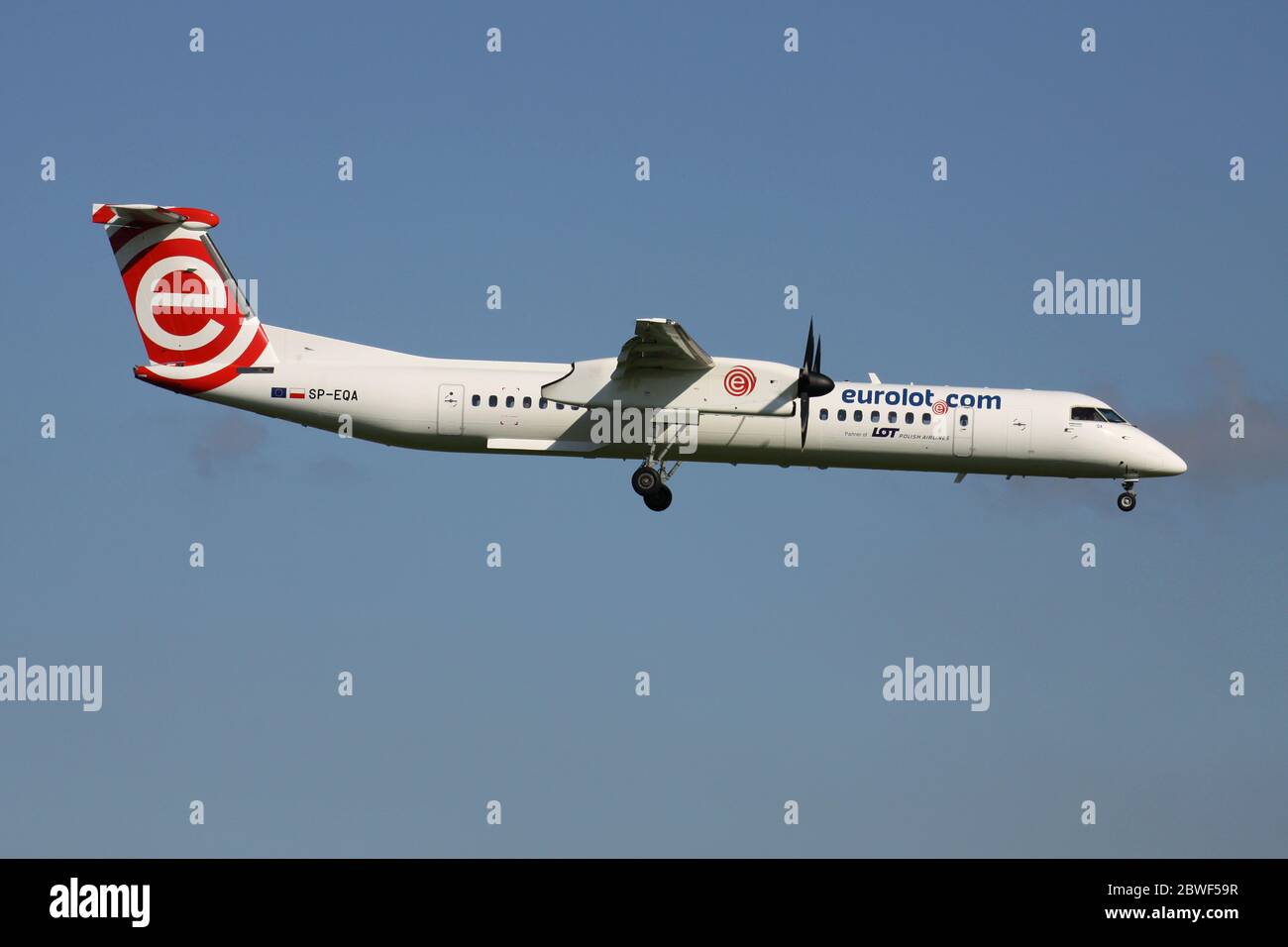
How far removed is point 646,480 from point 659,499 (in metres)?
0.79

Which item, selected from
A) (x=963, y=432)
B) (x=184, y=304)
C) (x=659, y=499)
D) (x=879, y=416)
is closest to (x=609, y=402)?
(x=659, y=499)

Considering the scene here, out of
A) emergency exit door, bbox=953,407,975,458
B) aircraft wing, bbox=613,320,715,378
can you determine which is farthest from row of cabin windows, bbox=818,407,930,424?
aircraft wing, bbox=613,320,715,378

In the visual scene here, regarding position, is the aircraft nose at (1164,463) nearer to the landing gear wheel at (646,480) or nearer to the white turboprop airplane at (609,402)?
the white turboprop airplane at (609,402)

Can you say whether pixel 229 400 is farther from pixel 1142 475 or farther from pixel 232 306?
pixel 1142 475

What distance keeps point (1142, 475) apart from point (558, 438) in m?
13.5

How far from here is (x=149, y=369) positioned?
129 ft

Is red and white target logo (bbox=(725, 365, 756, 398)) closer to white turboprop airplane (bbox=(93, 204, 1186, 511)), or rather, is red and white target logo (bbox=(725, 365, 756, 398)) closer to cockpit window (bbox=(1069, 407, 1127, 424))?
white turboprop airplane (bbox=(93, 204, 1186, 511))

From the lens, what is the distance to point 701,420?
1497 inches

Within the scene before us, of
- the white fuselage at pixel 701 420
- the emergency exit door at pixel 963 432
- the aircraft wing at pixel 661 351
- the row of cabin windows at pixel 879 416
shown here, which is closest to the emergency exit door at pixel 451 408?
the white fuselage at pixel 701 420

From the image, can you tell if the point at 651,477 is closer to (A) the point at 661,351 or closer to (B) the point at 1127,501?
(A) the point at 661,351
